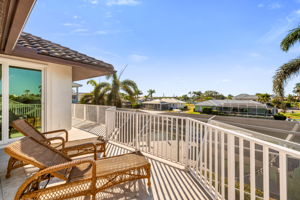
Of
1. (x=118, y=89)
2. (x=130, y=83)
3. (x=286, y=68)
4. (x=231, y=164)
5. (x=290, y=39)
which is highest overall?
(x=290, y=39)

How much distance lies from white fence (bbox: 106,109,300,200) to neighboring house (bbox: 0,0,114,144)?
6.34 ft

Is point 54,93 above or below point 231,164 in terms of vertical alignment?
above

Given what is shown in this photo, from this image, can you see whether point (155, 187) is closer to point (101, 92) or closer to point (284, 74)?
point (284, 74)

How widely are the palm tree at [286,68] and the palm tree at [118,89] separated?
10693mm

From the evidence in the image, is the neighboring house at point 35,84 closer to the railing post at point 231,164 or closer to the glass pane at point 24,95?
the glass pane at point 24,95

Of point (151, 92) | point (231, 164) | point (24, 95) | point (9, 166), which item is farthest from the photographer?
point (151, 92)

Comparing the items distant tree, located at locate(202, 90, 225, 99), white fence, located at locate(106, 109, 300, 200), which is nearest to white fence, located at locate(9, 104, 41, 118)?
white fence, located at locate(106, 109, 300, 200)

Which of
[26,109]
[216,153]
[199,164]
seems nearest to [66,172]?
[216,153]

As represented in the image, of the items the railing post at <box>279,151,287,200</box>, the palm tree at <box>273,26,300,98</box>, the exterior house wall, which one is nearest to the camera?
the railing post at <box>279,151,287,200</box>

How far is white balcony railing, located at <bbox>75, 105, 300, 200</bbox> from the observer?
1.27 metres

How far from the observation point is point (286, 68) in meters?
8.80

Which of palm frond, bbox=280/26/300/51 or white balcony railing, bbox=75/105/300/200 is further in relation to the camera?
palm frond, bbox=280/26/300/51

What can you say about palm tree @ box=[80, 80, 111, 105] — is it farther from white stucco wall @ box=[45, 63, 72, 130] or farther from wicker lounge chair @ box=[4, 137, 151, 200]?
wicker lounge chair @ box=[4, 137, 151, 200]

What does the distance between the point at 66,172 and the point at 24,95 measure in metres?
3.84
